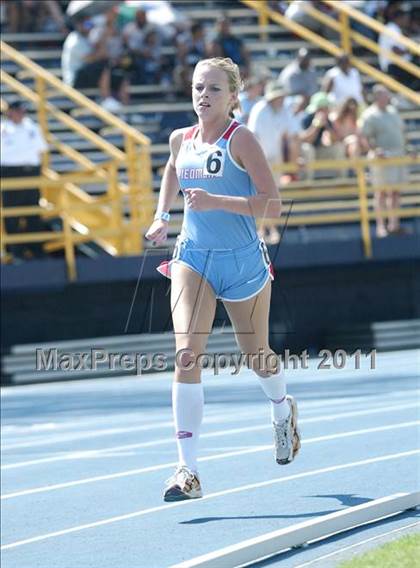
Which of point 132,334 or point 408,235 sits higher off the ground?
point 408,235

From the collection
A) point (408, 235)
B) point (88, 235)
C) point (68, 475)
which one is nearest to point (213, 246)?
point (68, 475)

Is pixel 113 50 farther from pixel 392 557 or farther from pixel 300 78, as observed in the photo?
pixel 392 557

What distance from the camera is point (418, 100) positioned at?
69.2 feet

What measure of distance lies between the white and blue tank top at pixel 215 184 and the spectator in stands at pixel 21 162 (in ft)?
32.3

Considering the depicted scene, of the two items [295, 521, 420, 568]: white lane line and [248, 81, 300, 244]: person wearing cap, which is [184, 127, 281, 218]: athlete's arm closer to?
[295, 521, 420, 568]: white lane line

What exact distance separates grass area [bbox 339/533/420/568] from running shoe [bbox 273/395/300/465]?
1.21m

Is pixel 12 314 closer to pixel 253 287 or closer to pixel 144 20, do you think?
pixel 144 20

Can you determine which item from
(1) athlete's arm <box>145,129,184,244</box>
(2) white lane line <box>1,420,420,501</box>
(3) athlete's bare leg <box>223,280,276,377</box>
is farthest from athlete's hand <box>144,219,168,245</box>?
(2) white lane line <box>1,420,420,501</box>

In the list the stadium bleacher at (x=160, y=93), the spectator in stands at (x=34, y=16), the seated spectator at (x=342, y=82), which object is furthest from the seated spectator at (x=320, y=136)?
the spectator in stands at (x=34, y=16)

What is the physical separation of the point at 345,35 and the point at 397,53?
0.79 metres

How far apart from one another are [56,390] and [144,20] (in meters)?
7.16

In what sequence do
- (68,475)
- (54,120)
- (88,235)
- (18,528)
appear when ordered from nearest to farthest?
(18,528)
(68,475)
(88,235)
(54,120)

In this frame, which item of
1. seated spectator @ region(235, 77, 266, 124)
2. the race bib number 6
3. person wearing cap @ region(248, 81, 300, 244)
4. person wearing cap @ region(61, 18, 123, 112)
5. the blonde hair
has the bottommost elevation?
the race bib number 6

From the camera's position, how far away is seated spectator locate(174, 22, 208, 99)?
20.8m
